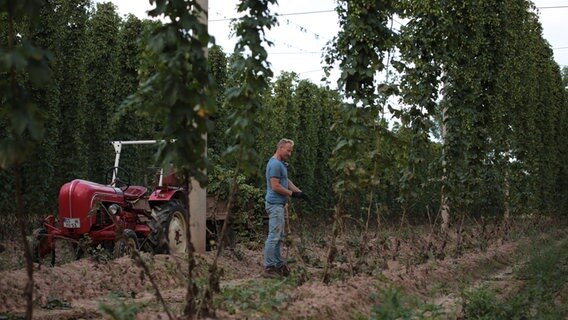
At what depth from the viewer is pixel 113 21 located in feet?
57.1

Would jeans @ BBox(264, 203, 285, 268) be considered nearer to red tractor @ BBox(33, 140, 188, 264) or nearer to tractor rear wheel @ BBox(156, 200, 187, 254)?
red tractor @ BBox(33, 140, 188, 264)

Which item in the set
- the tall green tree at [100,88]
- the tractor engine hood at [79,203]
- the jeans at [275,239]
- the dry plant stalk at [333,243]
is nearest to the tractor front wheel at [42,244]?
the tractor engine hood at [79,203]

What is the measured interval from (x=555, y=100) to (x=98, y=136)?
20924mm

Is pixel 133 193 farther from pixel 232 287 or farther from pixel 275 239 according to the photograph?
pixel 232 287

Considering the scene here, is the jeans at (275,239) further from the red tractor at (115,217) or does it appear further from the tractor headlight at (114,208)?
the tractor headlight at (114,208)

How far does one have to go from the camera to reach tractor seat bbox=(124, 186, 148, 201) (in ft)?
37.8

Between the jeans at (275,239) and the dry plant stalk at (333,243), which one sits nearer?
the dry plant stalk at (333,243)

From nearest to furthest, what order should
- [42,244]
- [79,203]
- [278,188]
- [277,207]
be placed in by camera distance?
[278,188] < [277,207] < [42,244] < [79,203]

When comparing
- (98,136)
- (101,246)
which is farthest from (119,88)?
(101,246)

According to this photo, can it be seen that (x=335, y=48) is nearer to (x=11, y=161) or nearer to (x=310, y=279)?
(x=310, y=279)

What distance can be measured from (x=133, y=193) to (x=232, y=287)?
475 cm

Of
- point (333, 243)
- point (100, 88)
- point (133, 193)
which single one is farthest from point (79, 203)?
point (100, 88)

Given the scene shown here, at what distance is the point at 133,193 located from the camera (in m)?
11.9

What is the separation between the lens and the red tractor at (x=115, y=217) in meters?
10.3
